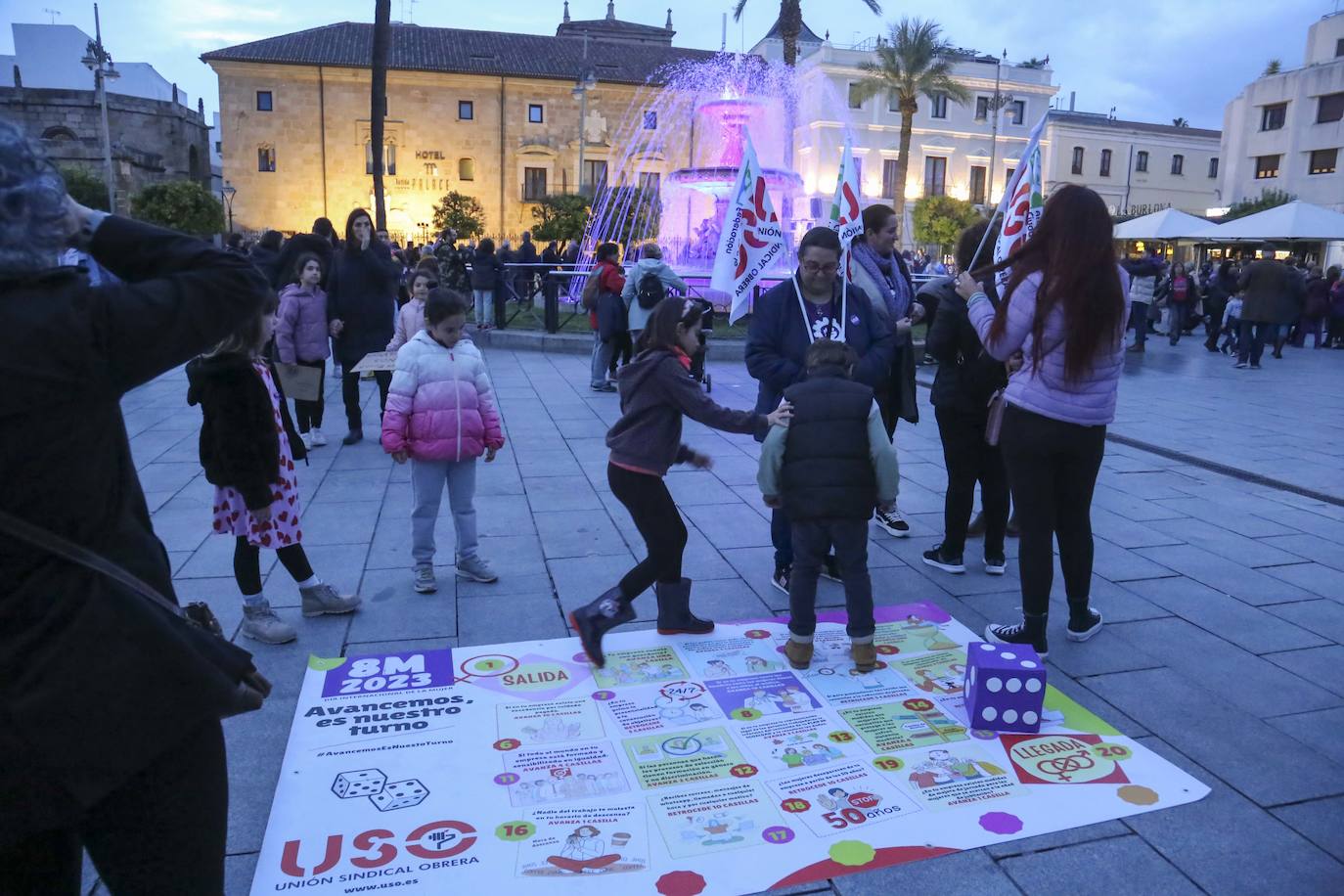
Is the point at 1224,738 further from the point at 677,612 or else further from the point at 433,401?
the point at 433,401

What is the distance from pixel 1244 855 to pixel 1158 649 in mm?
1525

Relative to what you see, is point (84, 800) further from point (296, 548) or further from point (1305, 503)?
point (1305, 503)

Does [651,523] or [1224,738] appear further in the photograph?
[651,523]

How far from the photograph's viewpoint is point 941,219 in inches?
1815

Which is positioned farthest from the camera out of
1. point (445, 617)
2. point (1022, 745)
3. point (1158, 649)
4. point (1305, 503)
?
point (1305, 503)

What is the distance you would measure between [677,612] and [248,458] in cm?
191

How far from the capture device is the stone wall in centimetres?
4381

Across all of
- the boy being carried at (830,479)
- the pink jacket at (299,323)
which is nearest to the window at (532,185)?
the pink jacket at (299,323)

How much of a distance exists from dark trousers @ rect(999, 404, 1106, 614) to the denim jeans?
2607mm

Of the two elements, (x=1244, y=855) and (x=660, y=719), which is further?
(x=660, y=719)

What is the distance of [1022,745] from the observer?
3307 millimetres

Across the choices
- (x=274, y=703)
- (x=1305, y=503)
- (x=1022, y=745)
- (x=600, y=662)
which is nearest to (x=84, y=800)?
(x=274, y=703)

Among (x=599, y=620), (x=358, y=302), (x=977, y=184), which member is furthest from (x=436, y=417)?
(x=977, y=184)

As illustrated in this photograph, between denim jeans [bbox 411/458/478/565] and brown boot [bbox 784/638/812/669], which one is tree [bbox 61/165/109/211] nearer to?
denim jeans [bbox 411/458/478/565]
